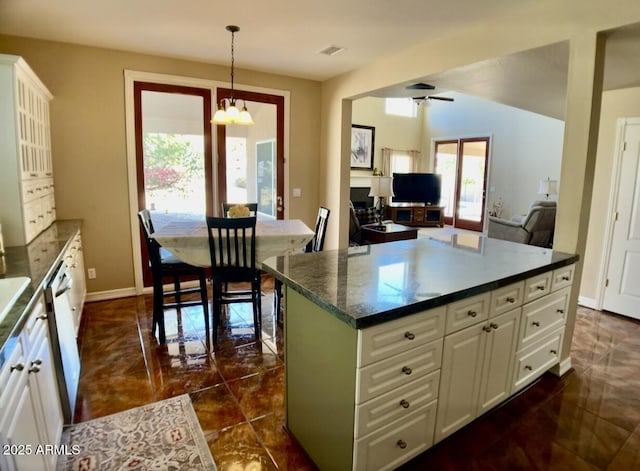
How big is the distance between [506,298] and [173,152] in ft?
12.5

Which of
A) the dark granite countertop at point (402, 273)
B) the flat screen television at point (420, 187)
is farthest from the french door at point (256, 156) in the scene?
the flat screen television at point (420, 187)

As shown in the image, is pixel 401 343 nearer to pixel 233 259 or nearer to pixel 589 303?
pixel 233 259

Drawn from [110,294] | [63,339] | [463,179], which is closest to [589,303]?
[63,339]

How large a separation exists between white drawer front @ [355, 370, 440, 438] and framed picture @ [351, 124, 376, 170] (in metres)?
8.29

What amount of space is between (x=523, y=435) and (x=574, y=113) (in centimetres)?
204

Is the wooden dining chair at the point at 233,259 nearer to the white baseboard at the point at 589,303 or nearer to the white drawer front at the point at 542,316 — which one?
the white drawer front at the point at 542,316

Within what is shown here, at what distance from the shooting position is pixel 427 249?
2.60m

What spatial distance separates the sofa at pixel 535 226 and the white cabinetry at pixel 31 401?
545cm

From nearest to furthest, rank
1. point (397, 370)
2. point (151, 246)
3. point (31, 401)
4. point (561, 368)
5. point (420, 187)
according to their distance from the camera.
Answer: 1. point (31, 401)
2. point (397, 370)
3. point (561, 368)
4. point (151, 246)
5. point (420, 187)

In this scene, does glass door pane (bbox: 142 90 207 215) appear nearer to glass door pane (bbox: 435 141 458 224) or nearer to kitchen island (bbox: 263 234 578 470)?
kitchen island (bbox: 263 234 578 470)

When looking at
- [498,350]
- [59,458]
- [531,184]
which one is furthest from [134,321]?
[531,184]

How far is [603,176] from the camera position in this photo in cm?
392

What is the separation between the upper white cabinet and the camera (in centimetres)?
249

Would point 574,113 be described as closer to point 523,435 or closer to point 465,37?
point 465,37
